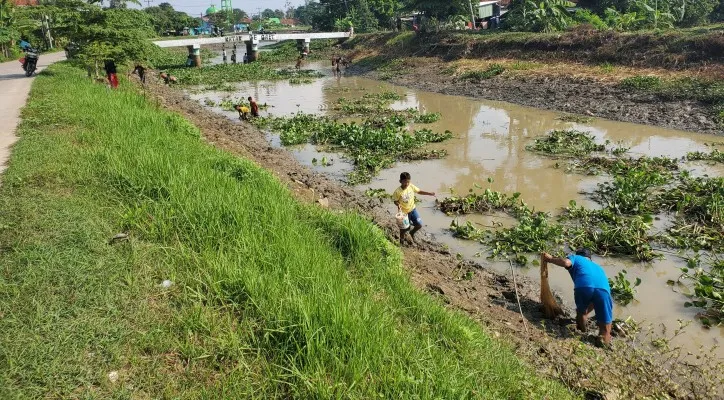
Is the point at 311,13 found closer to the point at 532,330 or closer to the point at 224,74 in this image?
the point at 224,74

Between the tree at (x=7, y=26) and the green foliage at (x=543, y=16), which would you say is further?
the green foliage at (x=543, y=16)

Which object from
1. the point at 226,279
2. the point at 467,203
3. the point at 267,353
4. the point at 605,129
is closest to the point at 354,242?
the point at 226,279

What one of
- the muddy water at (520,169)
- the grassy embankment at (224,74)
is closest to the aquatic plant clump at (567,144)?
the muddy water at (520,169)

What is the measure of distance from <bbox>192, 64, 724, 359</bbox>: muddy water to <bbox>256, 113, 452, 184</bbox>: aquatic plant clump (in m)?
0.43

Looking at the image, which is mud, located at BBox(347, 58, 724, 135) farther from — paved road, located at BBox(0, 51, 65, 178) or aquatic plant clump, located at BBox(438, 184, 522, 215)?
paved road, located at BBox(0, 51, 65, 178)

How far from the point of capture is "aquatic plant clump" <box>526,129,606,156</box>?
1304cm

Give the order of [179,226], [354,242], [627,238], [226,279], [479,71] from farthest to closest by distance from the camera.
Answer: [479,71] → [627,238] → [354,242] → [179,226] → [226,279]

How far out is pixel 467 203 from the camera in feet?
30.7

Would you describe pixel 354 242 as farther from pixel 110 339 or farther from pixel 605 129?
pixel 605 129

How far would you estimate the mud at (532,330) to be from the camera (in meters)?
4.32

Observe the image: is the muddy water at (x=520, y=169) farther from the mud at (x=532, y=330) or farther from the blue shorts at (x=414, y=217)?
the blue shorts at (x=414, y=217)

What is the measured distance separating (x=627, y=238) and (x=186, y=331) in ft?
22.6

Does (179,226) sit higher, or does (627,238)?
(179,226)

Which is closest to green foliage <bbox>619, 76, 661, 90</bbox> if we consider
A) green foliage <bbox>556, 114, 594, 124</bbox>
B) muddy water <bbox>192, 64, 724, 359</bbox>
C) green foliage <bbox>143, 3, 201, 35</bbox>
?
green foliage <bbox>556, 114, 594, 124</bbox>
